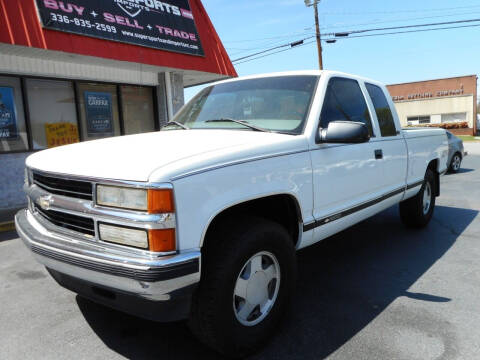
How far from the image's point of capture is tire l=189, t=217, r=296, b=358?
2236 millimetres

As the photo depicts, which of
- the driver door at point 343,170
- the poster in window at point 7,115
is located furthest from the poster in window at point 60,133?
the driver door at point 343,170

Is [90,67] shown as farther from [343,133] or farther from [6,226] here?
[343,133]

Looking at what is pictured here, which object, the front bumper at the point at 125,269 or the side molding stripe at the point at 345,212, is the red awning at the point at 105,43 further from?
the side molding stripe at the point at 345,212

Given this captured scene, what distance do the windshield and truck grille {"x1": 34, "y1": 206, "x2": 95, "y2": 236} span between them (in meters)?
1.41

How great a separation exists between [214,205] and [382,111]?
293cm

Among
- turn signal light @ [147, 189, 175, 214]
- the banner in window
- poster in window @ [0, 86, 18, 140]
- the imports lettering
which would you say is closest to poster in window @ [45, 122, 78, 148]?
poster in window @ [0, 86, 18, 140]

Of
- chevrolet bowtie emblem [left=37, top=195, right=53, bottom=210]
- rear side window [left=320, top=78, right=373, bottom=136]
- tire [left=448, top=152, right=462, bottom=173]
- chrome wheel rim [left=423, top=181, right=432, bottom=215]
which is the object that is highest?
rear side window [left=320, top=78, right=373, bottom=136]

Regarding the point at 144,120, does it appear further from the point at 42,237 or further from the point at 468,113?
the point at 468,113

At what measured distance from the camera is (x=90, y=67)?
29.8ft

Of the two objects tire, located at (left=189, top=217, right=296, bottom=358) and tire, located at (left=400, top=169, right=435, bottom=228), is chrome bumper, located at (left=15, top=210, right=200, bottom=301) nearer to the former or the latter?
tire, located at (left=189, top=217, right=296, bottom=358)

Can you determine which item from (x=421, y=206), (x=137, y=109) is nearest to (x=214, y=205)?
(x=421, y=206)

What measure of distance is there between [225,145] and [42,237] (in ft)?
4.26

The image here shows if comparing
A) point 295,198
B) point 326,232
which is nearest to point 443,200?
point 326,232

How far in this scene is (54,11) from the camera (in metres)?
7.15
